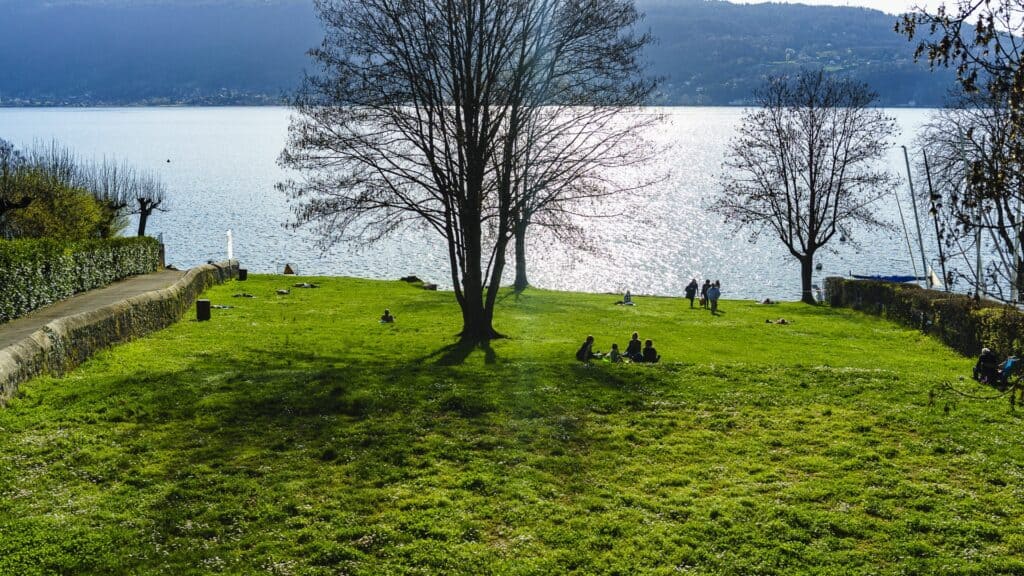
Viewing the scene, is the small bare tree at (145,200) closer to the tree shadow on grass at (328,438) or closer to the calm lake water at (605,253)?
the calm lake water at (605,253)

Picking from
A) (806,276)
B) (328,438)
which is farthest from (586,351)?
(806,276)

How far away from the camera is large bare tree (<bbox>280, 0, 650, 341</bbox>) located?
2772 cm

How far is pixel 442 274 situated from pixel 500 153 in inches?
1924

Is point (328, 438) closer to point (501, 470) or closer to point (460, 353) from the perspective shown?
point (501, 470)

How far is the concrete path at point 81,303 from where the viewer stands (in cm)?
2412

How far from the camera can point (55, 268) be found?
3119 cm

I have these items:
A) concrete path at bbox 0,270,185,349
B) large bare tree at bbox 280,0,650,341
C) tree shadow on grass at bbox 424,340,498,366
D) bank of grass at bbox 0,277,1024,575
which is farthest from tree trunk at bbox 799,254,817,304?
concrete path at bbox 0,270,185,349

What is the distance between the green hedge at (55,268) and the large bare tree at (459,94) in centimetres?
963

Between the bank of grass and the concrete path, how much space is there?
374 cm

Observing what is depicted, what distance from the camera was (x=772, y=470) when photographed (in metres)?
13.9

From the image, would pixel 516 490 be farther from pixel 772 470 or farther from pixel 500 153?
pixel 500 153

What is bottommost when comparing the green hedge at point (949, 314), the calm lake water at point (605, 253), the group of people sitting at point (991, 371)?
the group of people sitting at point (991, 371)

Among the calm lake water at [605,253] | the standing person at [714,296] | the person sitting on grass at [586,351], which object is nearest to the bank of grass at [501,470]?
the person sitting on grass at [586,351]

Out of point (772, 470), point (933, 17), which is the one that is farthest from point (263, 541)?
point (933, 17)
